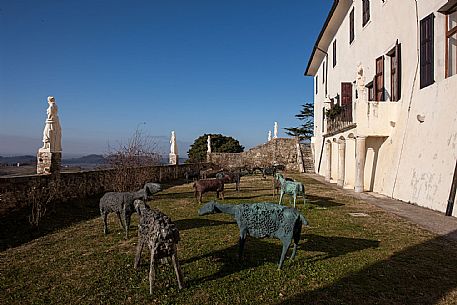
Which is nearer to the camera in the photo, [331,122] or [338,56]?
[331,122]

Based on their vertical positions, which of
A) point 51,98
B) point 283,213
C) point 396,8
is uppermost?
point 396,8

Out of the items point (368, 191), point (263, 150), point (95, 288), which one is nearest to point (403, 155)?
point (368, 191)

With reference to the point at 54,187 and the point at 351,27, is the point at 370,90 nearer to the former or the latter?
the point at 351,27

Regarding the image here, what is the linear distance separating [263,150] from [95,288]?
28922mm

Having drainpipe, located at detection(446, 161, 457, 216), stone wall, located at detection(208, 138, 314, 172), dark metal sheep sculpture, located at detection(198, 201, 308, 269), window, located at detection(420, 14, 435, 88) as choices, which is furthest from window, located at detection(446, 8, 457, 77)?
stone wall, located at detection(208, 138, 314, 172)

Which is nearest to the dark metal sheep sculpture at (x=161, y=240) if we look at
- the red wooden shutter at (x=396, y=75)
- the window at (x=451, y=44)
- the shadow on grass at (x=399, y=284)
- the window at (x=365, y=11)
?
the shadow on grass at (x=399, y=284)

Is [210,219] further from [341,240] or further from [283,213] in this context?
[283,213]

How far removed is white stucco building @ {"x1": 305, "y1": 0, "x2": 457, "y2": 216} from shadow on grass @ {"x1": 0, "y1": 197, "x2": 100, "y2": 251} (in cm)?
1034

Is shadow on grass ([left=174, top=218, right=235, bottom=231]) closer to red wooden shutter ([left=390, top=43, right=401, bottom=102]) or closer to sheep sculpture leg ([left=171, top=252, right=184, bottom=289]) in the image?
sheep sculpture leg ([left=171, top=252, right=184, bottom=289])

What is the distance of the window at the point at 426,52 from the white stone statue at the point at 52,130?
490 inches

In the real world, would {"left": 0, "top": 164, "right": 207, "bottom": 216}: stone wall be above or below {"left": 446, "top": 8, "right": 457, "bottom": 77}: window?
below

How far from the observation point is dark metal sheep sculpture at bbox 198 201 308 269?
4.57m

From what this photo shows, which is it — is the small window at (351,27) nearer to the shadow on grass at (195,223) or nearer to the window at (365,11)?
the window at (365,11)

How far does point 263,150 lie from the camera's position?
32531mm
